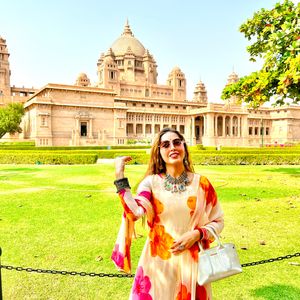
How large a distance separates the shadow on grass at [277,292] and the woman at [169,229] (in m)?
1.78

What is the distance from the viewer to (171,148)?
10.1ft

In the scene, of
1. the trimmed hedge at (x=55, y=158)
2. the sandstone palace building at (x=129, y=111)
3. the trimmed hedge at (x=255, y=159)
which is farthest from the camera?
the sandstone palace building at (x=129, y=111)

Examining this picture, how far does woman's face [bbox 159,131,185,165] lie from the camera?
304 cm

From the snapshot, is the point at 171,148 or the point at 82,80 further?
the point at 82,80

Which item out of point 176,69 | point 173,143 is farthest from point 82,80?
point 173,143

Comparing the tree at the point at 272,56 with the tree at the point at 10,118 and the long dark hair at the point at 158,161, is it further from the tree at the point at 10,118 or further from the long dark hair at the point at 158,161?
the tree at the point at 10,118

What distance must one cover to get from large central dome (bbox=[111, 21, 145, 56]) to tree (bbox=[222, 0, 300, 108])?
6546 centimetres

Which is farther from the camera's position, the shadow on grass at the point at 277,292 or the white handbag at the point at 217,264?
the shadow on grass at the point at 277,292

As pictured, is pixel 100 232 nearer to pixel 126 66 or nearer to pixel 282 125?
pixel 126 66

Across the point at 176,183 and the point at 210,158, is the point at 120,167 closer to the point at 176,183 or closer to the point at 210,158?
the point at 176,183

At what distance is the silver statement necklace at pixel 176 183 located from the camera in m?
2.96

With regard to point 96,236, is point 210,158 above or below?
above

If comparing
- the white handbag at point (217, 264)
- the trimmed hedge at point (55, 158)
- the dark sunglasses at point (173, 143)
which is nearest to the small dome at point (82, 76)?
the trimmed hedge at point (55, 158)

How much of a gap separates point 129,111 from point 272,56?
158 ft
